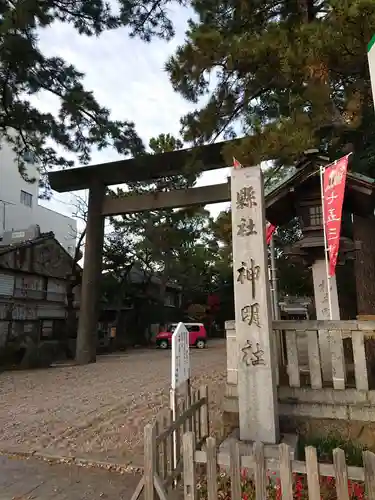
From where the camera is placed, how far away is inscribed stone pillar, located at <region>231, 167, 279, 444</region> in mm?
3898

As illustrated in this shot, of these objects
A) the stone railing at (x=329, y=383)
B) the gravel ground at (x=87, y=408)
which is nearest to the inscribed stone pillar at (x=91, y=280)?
the gravel ground at (x=87, y=408)

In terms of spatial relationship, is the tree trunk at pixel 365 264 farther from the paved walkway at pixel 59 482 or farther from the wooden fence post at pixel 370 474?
the paved walkway at pixel 59 482

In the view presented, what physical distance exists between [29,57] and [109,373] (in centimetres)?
868

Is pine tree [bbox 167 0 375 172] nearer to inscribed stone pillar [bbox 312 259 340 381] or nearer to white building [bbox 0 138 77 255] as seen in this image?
inscribed stone pillar [bbox 312 259 340 381]

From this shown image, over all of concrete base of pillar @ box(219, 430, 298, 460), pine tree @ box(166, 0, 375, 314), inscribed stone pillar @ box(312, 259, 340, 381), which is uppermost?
pine tree @ box(166, 0, 375, 314)

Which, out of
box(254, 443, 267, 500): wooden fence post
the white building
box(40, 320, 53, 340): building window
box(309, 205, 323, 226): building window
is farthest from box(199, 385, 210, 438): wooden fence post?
the white building

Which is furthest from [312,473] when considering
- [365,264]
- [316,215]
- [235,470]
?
[365,264]

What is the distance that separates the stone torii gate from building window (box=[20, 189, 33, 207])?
12671 mm

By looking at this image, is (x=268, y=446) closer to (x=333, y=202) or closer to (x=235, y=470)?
(x=235, y=470)

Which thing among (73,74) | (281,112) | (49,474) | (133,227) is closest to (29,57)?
(73,74)

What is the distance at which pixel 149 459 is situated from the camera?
2.84 metres

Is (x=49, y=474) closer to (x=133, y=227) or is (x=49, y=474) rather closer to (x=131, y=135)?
(x=131, y=135)

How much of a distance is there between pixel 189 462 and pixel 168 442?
552mm

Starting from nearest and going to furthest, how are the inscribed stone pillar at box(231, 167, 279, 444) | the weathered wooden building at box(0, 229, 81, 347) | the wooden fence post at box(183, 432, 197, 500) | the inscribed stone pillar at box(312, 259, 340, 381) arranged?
the wooden fence post at box(183, 432, 197, 500), the inscribed stone pillar at box(231, 167, 279, 444), the inscribed stone pillar at box(312, 259, 340, 381), the weathered wooden building at box(0, 229, 81, 347)
